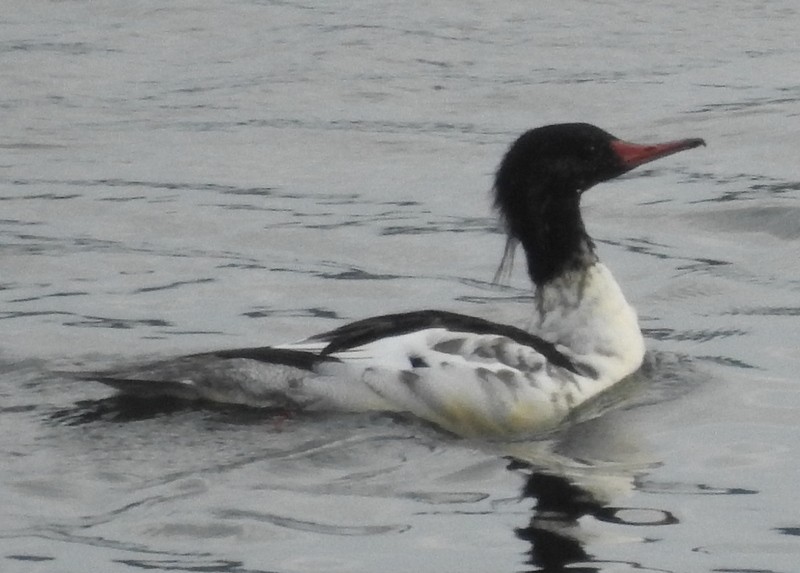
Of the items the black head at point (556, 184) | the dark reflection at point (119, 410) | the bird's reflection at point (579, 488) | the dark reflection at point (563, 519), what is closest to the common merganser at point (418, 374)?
the dark reflection at point (119, 410)

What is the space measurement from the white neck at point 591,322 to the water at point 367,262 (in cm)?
26

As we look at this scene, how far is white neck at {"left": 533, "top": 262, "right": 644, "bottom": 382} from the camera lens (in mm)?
10398

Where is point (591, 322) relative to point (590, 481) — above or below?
above

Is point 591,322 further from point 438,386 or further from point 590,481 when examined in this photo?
point 590,481

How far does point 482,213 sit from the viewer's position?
15008 mm

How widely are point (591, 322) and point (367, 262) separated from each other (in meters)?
3.46

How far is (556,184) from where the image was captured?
10.7m

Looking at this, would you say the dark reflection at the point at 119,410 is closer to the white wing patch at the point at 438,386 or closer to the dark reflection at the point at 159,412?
the dark reflection at the point at 159,412

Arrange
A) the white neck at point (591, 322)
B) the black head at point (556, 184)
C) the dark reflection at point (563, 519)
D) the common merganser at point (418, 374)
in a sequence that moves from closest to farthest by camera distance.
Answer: the dark reflection at point (563, 519) < the common merganser at point (418, 374) < the white neck at point (591, 322) < the black head at point (556, 184)

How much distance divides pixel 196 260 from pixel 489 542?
5914 millimetres

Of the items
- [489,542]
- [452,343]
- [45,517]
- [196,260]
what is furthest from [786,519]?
[196,260]

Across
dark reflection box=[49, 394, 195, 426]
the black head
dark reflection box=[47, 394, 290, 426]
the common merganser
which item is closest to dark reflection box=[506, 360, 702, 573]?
the common merganser

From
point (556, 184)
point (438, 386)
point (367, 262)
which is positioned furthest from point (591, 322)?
point (367, 262)

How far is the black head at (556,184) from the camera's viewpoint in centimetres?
1062
